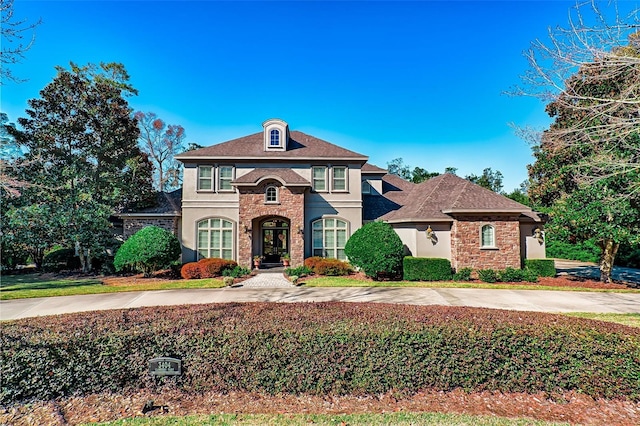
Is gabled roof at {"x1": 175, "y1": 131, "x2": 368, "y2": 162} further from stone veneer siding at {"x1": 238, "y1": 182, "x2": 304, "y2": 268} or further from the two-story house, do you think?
stone veneer siding at {"x1": 238, "y1": 182, "x2": 304, "y2": 268}

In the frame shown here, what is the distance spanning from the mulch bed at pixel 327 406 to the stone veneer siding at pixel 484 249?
35.8 ft

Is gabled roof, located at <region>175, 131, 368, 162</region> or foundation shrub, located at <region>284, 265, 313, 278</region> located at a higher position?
gabled roof, located at <region>175, 131, 368, 162</region>

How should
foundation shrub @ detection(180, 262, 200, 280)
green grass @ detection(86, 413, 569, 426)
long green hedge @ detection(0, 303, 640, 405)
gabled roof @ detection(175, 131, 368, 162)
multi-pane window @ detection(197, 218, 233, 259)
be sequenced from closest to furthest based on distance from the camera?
green grass @ detection(86, 413, 569, 426)
long green hedge @ detection(0, 303, 640, 405)
foundation shrub @ detection(180, 262, 200, 280)
multi-pane window @ detection(197, 218, 233, 259)
gabled roof @ detection(175, 131, 368, 162)

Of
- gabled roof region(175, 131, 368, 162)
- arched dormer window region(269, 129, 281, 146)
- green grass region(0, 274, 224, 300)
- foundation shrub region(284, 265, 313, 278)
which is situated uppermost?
arched dormer window region(269, 129, 281, 146)

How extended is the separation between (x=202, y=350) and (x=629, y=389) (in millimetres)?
6175

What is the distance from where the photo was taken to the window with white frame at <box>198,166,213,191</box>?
17.5 m

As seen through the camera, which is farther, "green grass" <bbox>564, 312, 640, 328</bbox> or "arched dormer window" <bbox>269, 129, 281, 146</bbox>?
"arched dormer window" <bbox>269, 129, 281, 146</bbox>

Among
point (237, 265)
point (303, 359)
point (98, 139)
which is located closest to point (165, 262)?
point (237, 265)

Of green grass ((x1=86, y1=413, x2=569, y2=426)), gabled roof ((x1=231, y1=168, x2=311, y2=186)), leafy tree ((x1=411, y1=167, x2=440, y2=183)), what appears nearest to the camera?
green grass ((x1=86, y1=413, x2=569, y2=426))

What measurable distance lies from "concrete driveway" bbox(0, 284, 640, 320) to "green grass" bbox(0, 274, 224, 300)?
0.67 metres

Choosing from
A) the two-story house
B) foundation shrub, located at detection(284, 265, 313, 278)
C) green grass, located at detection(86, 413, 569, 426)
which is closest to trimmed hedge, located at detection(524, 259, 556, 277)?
the two-story house

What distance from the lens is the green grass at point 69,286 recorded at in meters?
11.2

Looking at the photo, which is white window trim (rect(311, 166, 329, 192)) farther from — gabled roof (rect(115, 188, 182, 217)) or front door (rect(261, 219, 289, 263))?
gabled roof (rect(115, 188, 182, 217))

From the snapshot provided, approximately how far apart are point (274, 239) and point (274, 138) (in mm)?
6187
